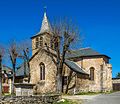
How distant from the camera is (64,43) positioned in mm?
41531

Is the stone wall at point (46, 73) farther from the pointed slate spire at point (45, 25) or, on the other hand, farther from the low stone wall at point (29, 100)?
the low stone wall at point (29, 100)

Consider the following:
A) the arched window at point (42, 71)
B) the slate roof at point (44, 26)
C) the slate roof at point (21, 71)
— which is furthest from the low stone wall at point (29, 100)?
the slate roof at point (44, 26)

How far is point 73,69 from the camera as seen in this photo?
48.0 meters

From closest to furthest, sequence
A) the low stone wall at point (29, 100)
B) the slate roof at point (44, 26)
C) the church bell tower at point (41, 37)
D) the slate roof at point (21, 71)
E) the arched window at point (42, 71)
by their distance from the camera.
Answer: the low stone wall at point (29, 100), the arched window at point (42, 71), the church bell tower at point (41, 37), the slate roof at point (21, 71), the slate roof at point (44, 26)

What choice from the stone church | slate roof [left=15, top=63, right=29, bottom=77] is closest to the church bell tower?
the stone church

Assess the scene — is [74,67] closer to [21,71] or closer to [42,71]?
[42,71]

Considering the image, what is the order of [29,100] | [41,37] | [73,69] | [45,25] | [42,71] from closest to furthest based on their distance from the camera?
[29,100] → [73,69] → [42,71] → [41,37] → [45,25]

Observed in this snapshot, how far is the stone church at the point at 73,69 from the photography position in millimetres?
48463

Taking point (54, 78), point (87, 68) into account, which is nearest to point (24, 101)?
point (54, 78)

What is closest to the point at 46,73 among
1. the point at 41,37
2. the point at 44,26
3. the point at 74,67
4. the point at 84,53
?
the point at 74,67

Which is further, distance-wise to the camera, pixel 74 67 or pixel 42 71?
pixel 42 71

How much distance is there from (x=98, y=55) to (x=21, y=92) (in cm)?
2833

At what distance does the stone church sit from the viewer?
4846cm

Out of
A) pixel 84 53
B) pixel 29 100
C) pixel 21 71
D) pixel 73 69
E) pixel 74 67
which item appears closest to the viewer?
pixel 29 100
